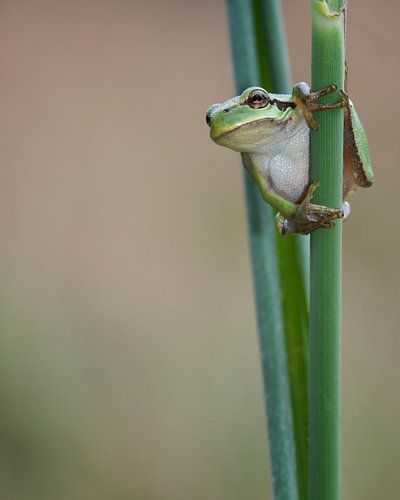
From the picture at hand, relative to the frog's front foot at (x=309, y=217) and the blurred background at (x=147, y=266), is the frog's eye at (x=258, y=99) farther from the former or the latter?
the blurred background at (x=147, y=266)

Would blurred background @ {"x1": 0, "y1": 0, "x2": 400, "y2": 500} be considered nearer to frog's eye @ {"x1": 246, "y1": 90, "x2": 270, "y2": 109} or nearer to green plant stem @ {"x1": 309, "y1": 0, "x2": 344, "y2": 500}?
frog's eye @ {"x1": 246, "y1": 90, "x2": 270, "y2": 109}

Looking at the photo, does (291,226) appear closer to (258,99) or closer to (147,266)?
(258,99)

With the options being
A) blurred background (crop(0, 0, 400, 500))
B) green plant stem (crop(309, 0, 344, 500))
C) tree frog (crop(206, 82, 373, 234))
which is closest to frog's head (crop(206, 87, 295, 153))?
tree frog (crop(206, 82, 373, 234))

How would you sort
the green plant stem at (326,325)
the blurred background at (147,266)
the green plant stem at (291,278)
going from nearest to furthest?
the green plant stem at (326,325)
the green plant stem at (291,278)
the blurred background at (147,266)

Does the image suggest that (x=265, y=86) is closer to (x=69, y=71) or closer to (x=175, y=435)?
(x=175, y=435)

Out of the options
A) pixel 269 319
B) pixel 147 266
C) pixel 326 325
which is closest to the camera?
pixel 326 325

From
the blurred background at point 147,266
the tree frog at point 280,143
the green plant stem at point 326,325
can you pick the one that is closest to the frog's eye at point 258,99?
the tree frog at point 280,143

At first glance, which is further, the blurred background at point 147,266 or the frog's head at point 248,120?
the blurred background at point 147,266

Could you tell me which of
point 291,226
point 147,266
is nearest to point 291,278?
point 291,226
